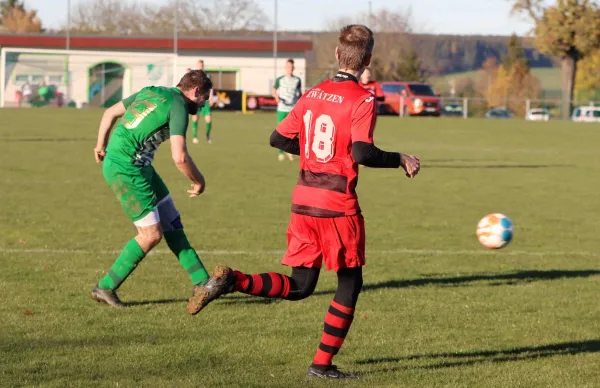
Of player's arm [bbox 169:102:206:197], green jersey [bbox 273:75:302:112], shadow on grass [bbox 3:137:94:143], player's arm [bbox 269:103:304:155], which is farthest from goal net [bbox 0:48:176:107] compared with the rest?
player's arm [bbox 269:103:304:155]

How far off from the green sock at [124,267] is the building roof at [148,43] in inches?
2344

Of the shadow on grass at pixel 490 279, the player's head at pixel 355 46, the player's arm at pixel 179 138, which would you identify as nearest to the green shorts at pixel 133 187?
the player's arm at pixel 179 138

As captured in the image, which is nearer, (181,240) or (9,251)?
(181,240)

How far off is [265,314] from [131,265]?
3.50 feet

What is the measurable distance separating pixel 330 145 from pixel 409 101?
47359 millimetres

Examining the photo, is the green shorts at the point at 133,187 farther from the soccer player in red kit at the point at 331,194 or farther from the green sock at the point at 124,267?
the soccer player in red kit at the point at 331,194

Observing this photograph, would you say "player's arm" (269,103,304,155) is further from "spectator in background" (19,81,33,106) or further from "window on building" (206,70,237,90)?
"window on building" (206,70,237,90)

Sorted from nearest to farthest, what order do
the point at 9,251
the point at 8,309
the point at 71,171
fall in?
the point at 8,309, the point at 9,251, the point at 71,171

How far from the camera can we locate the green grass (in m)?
5.82

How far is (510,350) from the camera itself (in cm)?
645

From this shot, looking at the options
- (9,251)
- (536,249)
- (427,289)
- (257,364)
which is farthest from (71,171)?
(257,364)

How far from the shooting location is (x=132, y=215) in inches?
288

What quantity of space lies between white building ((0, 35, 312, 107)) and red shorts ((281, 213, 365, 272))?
51819mm

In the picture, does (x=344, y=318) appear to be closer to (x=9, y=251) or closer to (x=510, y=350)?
(x=510, y=350)
